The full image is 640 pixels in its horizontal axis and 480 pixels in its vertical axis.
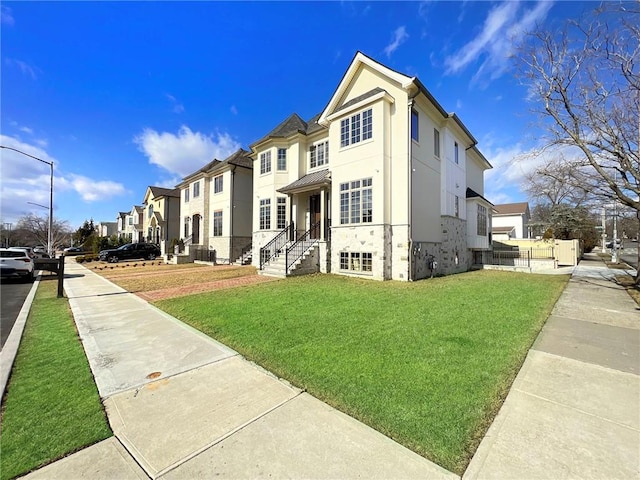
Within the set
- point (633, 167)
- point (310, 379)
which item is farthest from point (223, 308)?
point (633, 167)

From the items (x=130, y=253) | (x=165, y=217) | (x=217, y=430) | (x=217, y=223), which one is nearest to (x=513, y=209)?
(x=217, y=223)

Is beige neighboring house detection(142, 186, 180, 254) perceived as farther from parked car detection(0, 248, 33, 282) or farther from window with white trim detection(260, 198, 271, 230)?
window with white trim detection(260, 198, 271, 230)

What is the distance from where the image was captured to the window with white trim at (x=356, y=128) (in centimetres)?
1318

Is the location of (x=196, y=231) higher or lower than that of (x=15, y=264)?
higher

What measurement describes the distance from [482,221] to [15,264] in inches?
1114

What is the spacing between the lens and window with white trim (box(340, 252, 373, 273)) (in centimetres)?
1303

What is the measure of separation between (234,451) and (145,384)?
6.65ft

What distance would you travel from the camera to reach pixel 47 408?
3.13 meters

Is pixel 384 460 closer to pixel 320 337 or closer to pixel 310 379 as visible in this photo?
pixel 310 379

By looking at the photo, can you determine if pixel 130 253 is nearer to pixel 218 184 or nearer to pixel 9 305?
pixel 218 184

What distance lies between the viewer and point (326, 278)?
12711 mm

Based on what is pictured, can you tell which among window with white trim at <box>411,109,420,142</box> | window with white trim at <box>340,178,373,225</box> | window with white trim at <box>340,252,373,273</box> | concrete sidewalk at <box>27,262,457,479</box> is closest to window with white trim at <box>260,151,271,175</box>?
window with white trim at <box>340,178,373,225</box>

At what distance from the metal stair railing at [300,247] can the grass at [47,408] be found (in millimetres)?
9129

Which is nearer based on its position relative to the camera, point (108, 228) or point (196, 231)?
point (196, 231)
